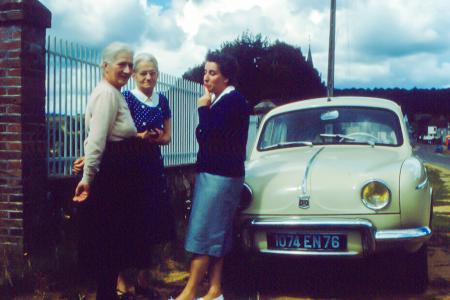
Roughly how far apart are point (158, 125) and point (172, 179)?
5335mm

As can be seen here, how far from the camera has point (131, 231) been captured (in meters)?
3.64

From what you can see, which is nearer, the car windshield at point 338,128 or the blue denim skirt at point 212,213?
the blue denim skirt at point 212,213

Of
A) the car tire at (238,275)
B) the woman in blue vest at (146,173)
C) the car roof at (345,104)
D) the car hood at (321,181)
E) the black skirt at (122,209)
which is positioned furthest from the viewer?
the car roof at (345,104)

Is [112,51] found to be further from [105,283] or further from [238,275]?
[238,275]

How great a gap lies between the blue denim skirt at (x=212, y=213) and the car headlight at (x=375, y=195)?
0.96m

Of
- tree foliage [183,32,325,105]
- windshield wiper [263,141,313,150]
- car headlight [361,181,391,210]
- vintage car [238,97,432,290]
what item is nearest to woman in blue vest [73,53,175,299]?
vintage car [238,97,432,290]

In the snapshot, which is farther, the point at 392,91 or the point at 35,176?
the point at 392,91

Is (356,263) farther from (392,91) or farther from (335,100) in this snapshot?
(392,91)

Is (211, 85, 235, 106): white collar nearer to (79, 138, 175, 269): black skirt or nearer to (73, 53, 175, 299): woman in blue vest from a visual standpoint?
(73, 53, 175, 299): woman in blue vest

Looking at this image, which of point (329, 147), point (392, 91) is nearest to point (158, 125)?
point (329, 147)

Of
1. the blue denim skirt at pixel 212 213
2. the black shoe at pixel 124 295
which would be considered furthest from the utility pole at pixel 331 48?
the black shoe at pixel 124 295

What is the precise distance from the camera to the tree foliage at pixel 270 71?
42156 millimetres

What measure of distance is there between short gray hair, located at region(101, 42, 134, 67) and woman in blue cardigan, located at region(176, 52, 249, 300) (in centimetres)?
61

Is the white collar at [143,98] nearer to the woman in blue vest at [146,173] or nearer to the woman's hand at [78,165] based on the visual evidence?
the woman in blue vest at [146,173]
